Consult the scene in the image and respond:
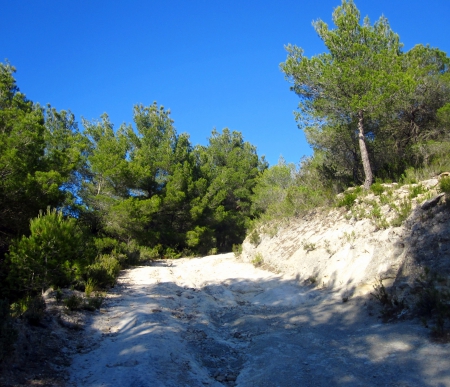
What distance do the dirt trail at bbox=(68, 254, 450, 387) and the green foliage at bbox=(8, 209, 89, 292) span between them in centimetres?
153

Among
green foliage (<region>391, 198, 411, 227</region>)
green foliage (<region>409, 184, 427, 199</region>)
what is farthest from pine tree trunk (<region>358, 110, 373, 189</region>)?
green foliage (<region>391, 198, 411, 227</region>)

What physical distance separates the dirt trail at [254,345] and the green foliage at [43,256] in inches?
60.3

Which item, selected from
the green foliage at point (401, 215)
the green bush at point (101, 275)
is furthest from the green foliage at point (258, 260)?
the green foliage at point (401, 215)

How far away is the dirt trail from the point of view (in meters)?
4.38

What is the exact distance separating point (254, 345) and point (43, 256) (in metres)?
5.24

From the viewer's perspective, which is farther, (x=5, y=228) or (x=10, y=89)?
(x=10, y=89)

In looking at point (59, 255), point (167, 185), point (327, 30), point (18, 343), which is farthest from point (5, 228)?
point (327, 30)

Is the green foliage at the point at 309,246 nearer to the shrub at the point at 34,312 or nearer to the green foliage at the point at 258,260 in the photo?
the green foliage at the point at 258,260

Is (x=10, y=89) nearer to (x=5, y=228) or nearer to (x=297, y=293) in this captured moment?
(x=5, y=228)

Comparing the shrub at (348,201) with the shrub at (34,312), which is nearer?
the shrub at (34,312)

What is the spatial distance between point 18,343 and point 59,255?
A: 3.35 meters

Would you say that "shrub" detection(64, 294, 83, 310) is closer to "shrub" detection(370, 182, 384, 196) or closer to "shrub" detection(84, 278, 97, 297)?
"shrub" detection(84, 278, 97, 297)

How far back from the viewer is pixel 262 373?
15.9 feet

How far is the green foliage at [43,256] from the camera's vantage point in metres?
7.65
